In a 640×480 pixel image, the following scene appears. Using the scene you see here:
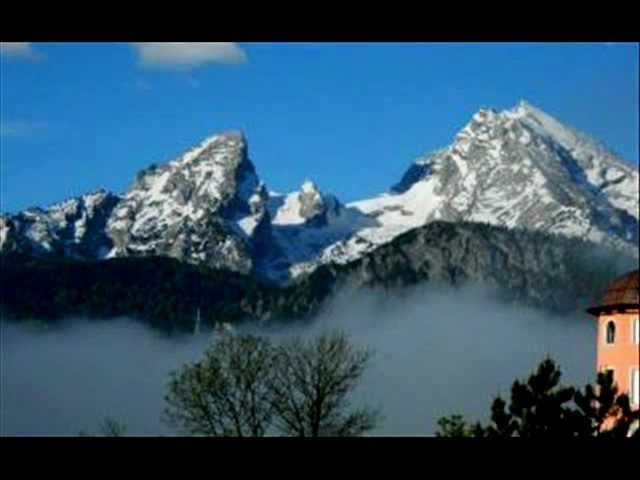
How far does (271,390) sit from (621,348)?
3092 cm

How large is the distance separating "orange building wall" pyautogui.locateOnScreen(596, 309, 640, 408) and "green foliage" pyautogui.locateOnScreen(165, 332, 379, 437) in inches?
1073

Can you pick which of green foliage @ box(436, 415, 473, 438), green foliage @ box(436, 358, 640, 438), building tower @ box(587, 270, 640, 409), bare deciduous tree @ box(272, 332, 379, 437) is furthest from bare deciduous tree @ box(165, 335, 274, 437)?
building tower @ box(587, 270, 640, 409)

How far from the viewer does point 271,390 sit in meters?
31.7

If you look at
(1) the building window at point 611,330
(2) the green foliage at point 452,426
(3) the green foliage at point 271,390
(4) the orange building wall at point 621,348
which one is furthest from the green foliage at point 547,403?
(1) the building window at point 611,330

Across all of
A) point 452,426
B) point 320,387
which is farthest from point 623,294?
point 452,426

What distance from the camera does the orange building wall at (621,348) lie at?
2306 inches

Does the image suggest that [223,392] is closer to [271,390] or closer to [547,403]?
[271,390]

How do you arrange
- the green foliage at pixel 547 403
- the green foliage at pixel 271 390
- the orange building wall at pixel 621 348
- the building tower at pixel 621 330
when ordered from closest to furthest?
the green foliage at pixel 547 403, the green foliage at pixel 271 390, the building tower at pixel 621 330, the orange building wall at pixel 621 348

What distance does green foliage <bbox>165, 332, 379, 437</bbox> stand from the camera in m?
30.1

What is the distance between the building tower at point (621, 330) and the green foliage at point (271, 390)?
25.6m

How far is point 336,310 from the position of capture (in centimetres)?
19512

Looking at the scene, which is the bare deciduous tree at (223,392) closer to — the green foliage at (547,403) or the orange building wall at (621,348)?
the green foliage at (547,403)

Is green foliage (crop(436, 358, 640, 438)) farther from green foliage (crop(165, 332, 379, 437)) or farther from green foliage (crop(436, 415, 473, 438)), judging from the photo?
green foliage (crop(165, 332, 379, 437))
